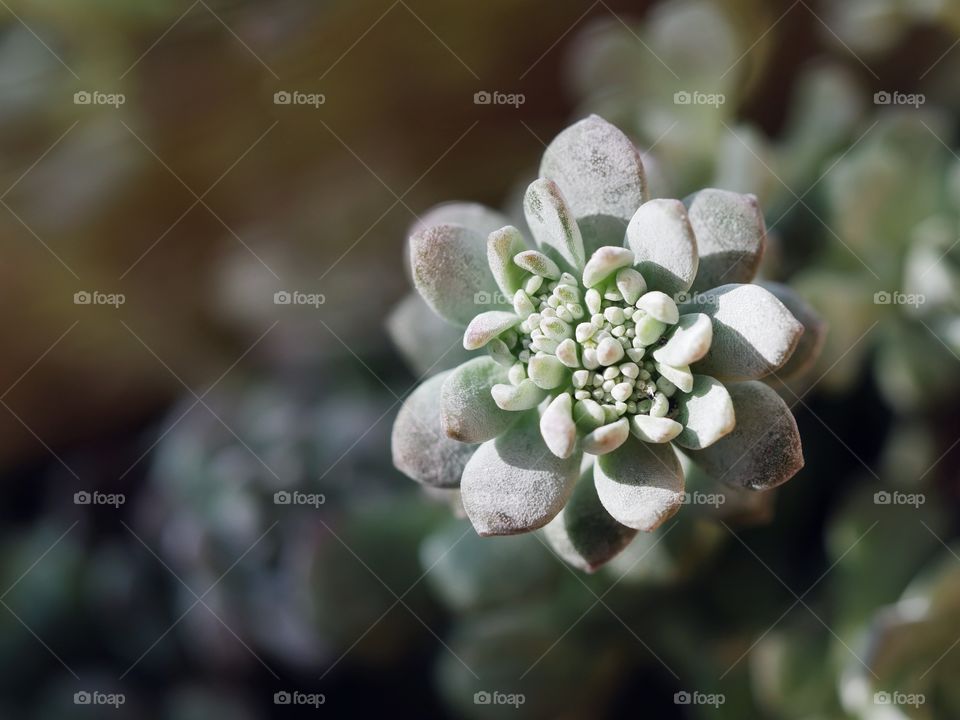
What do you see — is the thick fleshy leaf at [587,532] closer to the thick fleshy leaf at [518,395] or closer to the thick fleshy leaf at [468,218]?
the thick fleshy leaf at [518,395]

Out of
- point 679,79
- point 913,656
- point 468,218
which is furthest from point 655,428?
point 679,79

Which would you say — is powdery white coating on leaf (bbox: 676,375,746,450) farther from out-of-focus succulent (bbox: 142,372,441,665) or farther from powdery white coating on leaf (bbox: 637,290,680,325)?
out-of-focus succulent (bbox: 142,372,441,665)

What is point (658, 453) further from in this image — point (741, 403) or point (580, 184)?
point (580, 184)

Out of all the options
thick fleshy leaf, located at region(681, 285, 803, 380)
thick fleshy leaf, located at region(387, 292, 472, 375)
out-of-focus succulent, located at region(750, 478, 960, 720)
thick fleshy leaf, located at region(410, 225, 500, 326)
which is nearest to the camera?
thick fleshy leaf, located at region(681, 285, 803, 380)

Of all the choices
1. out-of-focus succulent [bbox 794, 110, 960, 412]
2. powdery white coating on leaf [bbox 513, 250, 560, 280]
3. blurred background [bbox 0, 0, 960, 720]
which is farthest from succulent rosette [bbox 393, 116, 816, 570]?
out-of-focus succulent [bbox 794, 110, 960, 412]

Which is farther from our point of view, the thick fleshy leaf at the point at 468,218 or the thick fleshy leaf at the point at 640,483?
the thick fleshy leaf at the point at 468,218

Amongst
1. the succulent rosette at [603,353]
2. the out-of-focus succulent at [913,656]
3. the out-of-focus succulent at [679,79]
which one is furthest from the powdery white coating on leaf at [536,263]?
the out-of-focus succulent at [913,656]

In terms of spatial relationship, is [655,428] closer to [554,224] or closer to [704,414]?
[704,414]
